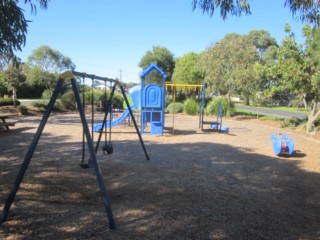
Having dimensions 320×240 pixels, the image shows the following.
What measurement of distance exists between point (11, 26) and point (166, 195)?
316 centimetres

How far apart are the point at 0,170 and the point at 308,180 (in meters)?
6.06

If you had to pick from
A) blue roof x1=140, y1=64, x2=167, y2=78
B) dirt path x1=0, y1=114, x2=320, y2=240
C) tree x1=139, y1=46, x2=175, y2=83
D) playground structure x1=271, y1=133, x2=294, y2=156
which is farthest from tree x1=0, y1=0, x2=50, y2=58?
tree x1=139, y1=46, x2=175, y2=83

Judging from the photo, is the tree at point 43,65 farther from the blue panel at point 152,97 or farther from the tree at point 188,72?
the blue panel at point 152,97

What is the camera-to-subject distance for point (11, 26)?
12.4ft

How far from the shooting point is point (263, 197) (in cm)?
500

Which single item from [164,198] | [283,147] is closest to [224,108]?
[283,147]

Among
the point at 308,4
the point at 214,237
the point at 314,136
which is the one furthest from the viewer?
the point at 314,136

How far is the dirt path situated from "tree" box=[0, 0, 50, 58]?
81.4 inches

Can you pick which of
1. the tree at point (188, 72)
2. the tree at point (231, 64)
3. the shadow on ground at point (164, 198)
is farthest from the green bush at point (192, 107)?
the shadow on ground at point (164, 198)

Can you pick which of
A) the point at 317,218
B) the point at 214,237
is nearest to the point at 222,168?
the point at 317,218

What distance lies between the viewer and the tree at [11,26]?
3695mm

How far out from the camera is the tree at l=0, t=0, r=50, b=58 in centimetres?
370

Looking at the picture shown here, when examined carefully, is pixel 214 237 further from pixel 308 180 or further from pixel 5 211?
pixel 308 180

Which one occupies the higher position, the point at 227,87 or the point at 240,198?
the point at 227,87
